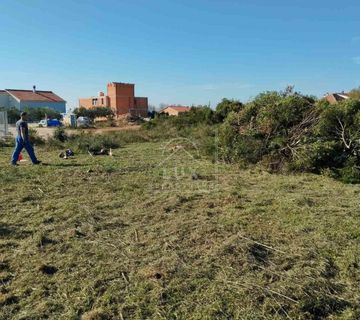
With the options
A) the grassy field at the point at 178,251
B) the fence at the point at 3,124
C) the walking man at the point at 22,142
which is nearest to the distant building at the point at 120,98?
the fence at the point at 3,124

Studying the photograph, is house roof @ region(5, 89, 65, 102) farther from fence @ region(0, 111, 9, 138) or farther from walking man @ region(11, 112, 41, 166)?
walking man @ region(11, 112, 41, 166)

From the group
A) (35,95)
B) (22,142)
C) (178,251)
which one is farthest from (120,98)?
(178,251)

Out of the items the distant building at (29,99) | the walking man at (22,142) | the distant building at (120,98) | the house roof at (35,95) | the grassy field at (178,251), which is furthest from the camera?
the house roof at (35,95)

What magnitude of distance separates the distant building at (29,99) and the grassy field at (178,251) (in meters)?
69.6

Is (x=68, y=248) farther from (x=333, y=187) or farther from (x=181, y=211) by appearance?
(x=333, y=187)

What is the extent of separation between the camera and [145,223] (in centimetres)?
521

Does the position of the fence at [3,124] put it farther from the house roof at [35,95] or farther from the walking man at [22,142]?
the house roof at [35,95]

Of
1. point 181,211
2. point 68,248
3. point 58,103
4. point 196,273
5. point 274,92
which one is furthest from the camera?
point 58,103

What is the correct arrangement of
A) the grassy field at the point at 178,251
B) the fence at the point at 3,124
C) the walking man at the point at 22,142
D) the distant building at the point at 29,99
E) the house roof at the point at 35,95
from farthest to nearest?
the house roof at the point at 35,95 < the distant building at the point at 29,99 < the fence at the point at 3,124 < the walking man at the point at 22,142 < the grassy field at the point at 178,251

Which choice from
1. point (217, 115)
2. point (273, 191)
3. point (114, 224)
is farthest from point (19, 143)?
point (217, 115)

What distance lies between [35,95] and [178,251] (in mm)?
78552

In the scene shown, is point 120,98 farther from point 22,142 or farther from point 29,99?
point 22,142

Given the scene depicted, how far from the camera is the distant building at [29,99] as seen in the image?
7094 centimetres

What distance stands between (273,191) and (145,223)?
3.08 meters
